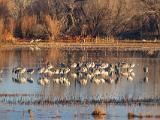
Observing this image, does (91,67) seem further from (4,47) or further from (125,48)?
(4,47)

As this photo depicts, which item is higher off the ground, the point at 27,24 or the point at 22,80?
the point at 27,24

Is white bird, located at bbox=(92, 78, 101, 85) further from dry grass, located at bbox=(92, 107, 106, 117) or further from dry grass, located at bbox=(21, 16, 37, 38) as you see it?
dry grass, located at bbox=(21, 16, 37, 38)

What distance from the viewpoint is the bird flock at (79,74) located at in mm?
22391

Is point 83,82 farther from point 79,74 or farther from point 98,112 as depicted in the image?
point 98,112

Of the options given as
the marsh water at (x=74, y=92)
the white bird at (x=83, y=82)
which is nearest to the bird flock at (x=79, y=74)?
the white bird at (x=83, y=82)

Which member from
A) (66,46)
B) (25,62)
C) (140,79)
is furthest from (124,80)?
(66,46)

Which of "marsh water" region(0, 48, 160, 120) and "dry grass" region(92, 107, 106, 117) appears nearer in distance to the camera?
"dry grass" region(92, 107, 106, 117)

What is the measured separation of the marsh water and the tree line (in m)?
10.9

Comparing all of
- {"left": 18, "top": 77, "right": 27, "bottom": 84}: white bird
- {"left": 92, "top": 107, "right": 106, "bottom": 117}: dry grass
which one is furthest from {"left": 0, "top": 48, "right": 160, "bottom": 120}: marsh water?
{"left": 18, "top": 77, "right": 27, "bottom": 84}: white bird

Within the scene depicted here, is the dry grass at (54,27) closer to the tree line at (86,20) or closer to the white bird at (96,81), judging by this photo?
the tree line at (86,20)

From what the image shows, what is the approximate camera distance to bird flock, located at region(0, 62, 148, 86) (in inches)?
882

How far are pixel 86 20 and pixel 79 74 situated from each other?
795 inches

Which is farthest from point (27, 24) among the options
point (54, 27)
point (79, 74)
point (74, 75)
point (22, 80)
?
point (22, 80)

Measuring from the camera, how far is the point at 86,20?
44.1 m
